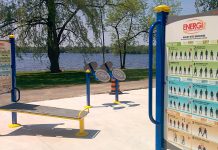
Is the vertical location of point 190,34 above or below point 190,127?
above

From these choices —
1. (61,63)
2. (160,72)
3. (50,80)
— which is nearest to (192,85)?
(160,72)

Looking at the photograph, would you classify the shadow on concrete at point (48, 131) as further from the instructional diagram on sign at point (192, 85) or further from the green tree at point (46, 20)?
the green tree at point (46, 20)

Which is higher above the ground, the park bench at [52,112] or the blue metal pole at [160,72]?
the blue metal pole at [160,72]

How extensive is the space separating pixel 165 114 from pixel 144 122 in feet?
11.7

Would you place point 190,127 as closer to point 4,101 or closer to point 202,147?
point 202,147

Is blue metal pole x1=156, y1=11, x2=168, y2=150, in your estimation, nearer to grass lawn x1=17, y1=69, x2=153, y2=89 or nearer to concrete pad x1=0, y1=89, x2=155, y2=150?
concrete pad x1=0, y1=89, x2=155, y2=150

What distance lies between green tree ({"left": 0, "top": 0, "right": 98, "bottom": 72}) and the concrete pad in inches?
507

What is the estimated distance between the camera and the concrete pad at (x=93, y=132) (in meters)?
5.89

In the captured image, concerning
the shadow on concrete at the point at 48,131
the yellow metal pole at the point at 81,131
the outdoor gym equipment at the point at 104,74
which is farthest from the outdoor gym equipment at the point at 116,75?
the yellow metal pole at the point at 81,131

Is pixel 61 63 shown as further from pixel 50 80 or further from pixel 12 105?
pixel 12 105

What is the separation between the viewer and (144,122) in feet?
25.1

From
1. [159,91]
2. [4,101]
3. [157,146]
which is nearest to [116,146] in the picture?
[157,146]

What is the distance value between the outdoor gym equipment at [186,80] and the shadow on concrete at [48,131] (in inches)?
110

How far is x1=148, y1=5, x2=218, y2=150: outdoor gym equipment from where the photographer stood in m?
3.45
